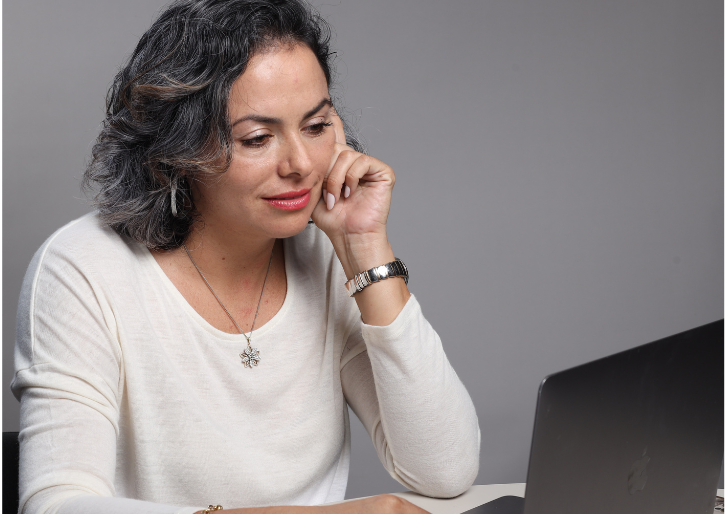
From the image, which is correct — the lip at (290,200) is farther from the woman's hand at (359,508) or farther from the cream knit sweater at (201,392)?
the woman's hand at (359,508)

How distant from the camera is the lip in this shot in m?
1.22

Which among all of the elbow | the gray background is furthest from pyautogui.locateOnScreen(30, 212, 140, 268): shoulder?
the gray background

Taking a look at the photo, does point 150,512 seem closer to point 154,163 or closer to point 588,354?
point 154,163

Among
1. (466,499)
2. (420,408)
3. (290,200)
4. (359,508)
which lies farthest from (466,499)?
(290,200)

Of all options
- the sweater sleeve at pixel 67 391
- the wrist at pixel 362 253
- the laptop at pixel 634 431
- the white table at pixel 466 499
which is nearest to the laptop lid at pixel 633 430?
the laptop at pixel 634 431

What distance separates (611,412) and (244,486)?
2.34 ft

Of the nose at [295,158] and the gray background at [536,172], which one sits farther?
the gray background at [536,172]

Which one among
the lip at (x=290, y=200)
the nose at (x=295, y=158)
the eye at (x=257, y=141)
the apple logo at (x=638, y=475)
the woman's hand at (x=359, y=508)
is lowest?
the woman's hand at (x=359, y=508)

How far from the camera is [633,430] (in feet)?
2.52

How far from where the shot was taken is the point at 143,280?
4.01ft

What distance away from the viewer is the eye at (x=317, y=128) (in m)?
1.25

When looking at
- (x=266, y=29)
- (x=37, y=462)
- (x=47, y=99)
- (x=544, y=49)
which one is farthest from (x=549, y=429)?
(x=544, y=49)

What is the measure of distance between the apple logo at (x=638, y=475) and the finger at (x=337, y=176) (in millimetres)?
735

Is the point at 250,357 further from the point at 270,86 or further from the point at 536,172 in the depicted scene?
the point at 536,172
